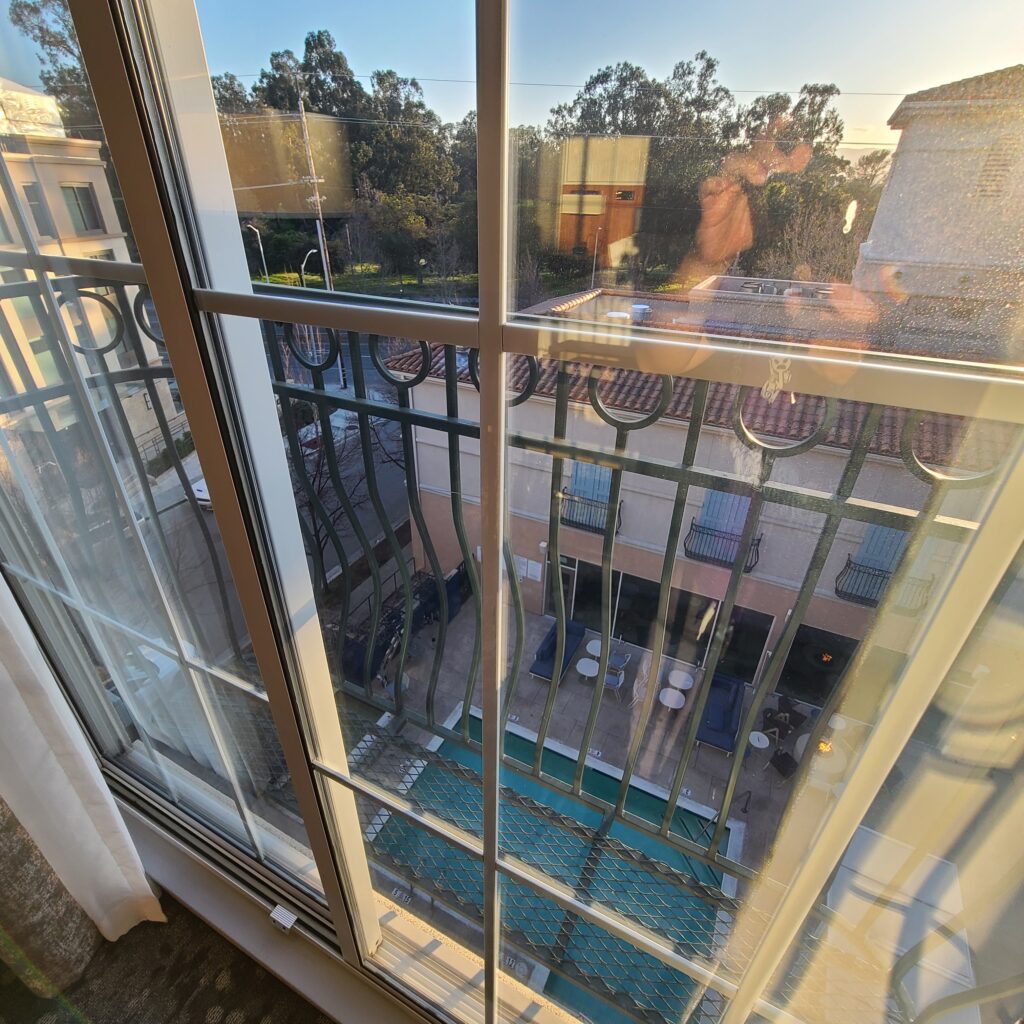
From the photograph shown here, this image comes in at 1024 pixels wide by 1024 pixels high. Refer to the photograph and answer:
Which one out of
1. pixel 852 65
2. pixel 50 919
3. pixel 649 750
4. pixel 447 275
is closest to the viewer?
pixel 852 65

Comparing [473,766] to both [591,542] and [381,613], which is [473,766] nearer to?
[381,613]

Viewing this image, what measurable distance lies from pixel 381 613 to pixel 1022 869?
1.10 metres

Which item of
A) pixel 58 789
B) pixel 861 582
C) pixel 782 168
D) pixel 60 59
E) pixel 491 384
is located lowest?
pixel 58 789

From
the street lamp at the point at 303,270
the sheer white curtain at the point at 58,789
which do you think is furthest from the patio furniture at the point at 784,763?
the sheer white curtain at the point at 58,789

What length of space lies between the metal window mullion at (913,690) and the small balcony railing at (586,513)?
405 mm


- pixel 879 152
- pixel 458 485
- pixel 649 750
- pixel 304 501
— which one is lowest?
pixel 649 750

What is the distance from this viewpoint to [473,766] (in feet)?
4.20

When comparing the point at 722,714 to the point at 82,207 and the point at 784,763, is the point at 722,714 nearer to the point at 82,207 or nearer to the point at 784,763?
the point at 784,763

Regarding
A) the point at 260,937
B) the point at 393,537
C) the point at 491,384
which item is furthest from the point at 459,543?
the point at 260,937

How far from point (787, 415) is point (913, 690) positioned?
0.35 metres

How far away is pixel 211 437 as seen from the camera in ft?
3.05

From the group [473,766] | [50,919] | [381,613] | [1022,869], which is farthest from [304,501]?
[50,919]

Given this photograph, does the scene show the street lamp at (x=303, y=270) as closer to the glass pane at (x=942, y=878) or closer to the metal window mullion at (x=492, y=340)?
the metal window mullion at (x=492, y=340)

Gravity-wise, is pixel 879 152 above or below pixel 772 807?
above
